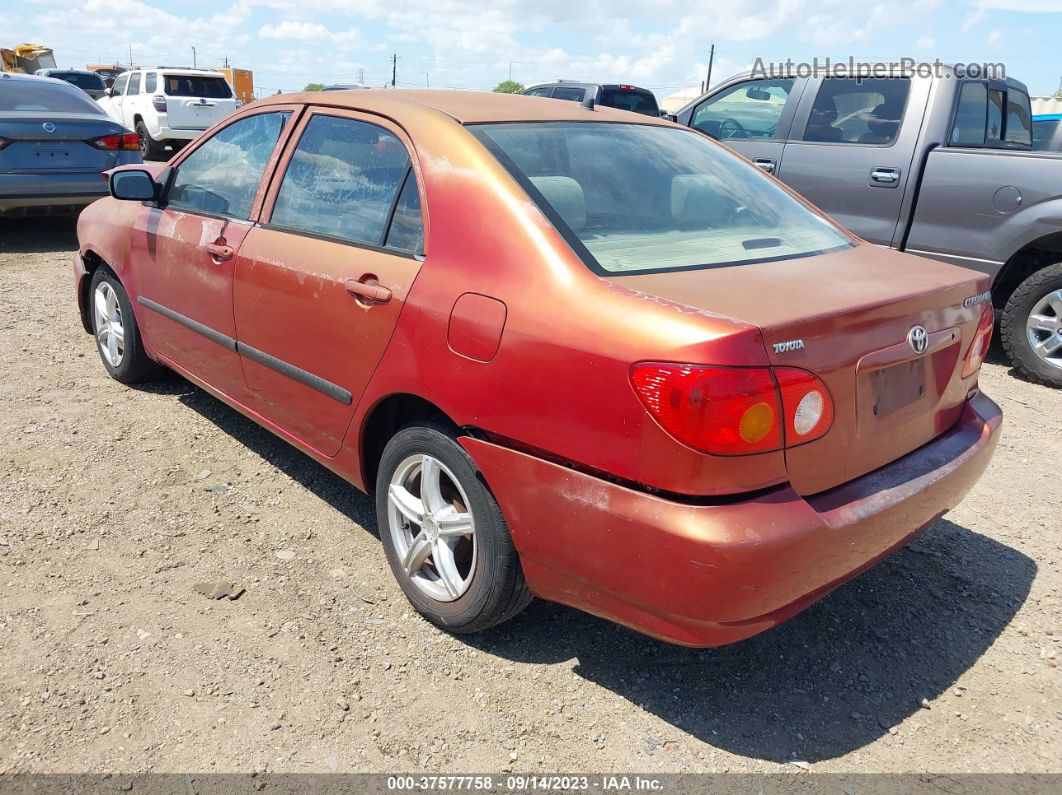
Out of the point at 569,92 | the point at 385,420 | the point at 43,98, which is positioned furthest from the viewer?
the point at 569,92

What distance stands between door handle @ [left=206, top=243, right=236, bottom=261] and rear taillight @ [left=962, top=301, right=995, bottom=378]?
2693mm

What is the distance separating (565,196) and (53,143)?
7.51m

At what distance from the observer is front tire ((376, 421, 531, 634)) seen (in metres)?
2.41

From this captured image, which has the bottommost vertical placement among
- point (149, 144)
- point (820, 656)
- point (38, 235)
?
point (38, 235)

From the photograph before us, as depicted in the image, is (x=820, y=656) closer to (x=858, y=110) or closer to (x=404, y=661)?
(x=404, y=661)

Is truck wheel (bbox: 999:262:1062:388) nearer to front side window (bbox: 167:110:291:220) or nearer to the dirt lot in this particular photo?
the dirt lot

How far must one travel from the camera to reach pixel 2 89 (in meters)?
8.15

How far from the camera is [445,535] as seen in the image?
8.63 feet

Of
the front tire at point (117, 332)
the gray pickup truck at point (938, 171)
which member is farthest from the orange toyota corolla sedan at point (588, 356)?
the gray pickup truck at point (938, 171)

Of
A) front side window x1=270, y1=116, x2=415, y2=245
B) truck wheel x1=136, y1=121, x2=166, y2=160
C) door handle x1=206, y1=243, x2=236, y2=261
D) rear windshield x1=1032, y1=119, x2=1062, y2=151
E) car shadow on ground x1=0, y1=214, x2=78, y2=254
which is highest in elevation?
rear windshield x1=1032, y1=119, x2=1062, y2=151

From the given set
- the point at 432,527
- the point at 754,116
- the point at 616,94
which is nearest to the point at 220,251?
the point at 432,527

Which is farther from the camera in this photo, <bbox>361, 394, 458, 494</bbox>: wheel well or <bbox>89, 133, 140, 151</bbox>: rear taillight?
<bbox>89, 133, 140, 151</bbox>: rear taillight

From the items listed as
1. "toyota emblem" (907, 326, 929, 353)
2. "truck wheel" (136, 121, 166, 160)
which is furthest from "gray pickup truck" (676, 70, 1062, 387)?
"truck wheel" (136, 121, 166, 160)

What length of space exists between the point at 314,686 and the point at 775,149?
5.49 m
